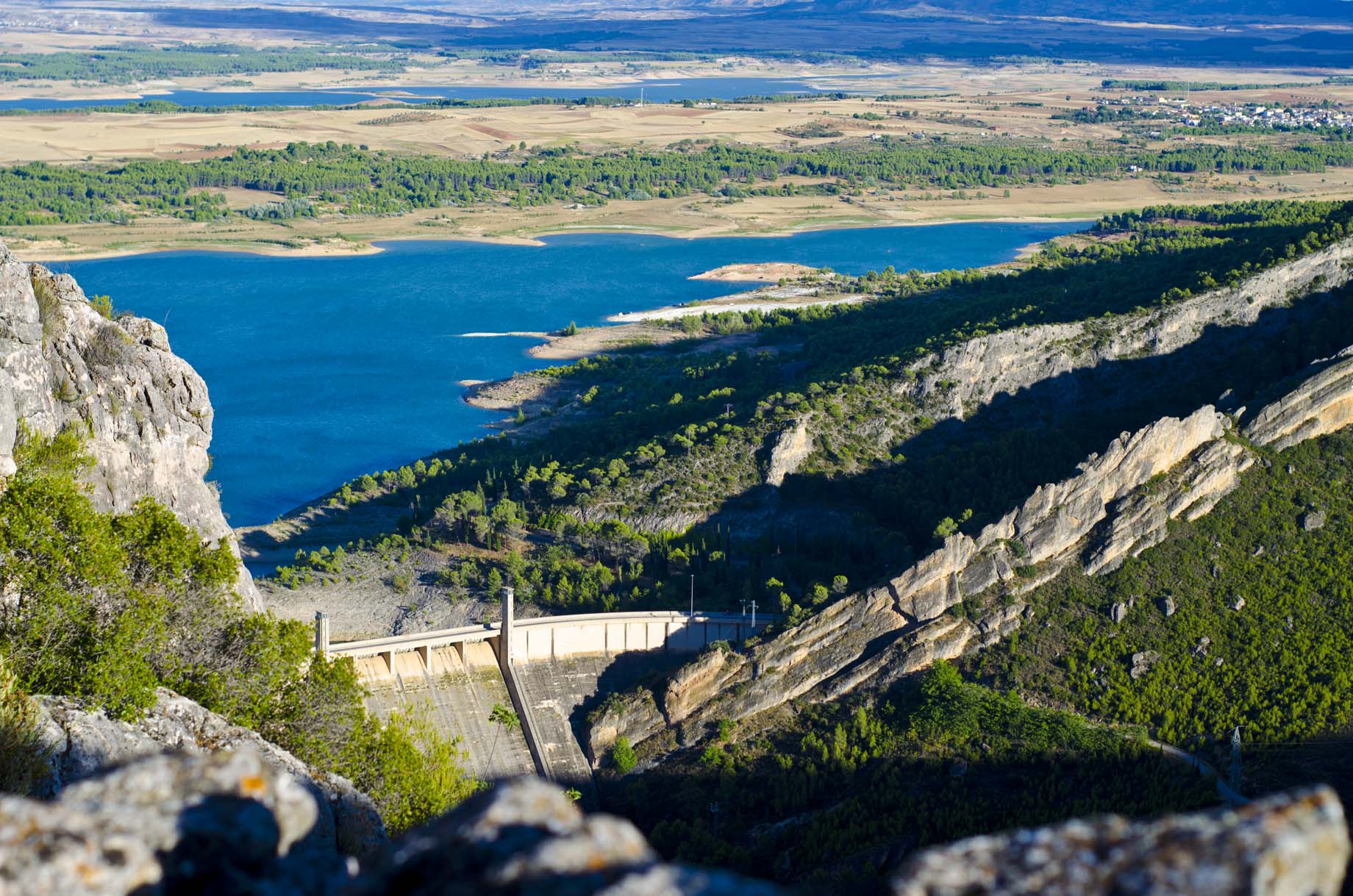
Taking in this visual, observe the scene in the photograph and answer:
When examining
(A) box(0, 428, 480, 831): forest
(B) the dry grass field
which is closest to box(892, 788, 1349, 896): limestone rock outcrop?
(A) box(0, 428, 480, 831): forest

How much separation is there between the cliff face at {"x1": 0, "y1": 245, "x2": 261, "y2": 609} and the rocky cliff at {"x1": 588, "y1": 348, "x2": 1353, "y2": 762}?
41.5ft

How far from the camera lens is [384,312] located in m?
95.2

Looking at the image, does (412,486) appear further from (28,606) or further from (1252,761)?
(28,606)

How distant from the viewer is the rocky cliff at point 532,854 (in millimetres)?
6320

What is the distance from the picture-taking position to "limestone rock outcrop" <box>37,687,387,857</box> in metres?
14.2

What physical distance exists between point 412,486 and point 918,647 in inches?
1089

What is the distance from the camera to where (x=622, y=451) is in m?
55.7

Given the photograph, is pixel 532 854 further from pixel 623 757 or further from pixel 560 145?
pixel 560 145

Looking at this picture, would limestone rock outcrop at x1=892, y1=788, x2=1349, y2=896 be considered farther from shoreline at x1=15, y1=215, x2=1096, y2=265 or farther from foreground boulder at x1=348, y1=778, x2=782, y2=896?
shoreline at x1=15, y1=215, x2=1096, y2=265

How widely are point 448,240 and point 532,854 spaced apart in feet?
381

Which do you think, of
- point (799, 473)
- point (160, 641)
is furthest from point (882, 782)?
point (160, 641)

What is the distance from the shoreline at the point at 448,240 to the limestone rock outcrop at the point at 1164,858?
343 ft

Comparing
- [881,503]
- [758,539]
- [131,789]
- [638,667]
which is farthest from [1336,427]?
[131,789]

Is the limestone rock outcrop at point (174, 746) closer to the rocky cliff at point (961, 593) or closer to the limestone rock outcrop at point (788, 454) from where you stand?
the rocky cliff at point (961, 593)
